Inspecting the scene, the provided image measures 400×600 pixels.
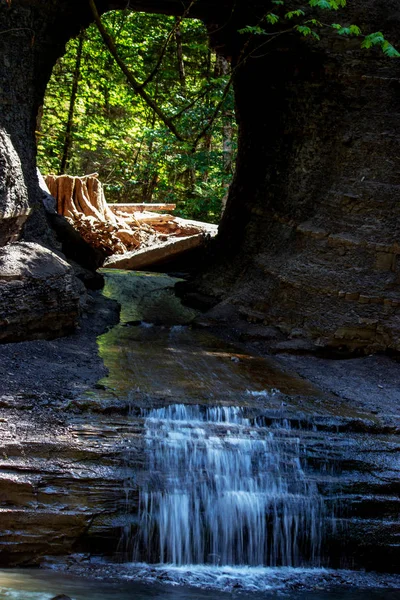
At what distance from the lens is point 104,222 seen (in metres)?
14.8

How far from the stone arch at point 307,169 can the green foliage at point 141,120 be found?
363 centimetres

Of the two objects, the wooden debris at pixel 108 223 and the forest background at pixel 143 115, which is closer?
the wooden debris at pixel 108 223

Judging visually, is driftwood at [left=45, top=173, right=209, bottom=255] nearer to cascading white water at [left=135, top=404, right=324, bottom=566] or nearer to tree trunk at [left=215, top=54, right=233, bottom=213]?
tree trunk at [left=215, top=54, right=233, bottom=213]

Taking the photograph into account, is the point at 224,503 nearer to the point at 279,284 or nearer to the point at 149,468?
the point at 149,468

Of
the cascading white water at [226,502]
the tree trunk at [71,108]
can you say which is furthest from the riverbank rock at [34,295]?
the tree trunk at [71,108]

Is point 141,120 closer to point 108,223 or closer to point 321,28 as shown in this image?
point 108,223

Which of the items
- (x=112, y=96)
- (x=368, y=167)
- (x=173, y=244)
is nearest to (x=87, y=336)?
(x=368, y=167)

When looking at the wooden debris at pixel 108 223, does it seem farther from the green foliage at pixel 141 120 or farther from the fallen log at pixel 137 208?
the green foliage at pixel 141 120

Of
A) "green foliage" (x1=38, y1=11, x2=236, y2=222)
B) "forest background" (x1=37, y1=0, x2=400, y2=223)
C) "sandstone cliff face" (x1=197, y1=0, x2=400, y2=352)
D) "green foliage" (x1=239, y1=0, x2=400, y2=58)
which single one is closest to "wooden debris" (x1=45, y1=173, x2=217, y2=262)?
"forest background" (x1=37, y1=0, x2=400, y2=223)

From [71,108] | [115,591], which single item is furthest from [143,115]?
[115,591]

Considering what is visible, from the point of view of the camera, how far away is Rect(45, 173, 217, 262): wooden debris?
14586 mm

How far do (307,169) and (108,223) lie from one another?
5.86 meters

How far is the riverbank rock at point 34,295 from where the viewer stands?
23.7 feet

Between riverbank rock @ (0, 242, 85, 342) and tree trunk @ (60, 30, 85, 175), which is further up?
tree trunk @ (60, 30, 85, 175)
